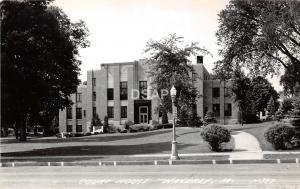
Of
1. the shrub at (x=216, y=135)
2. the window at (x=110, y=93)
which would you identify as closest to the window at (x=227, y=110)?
the window at (x=110, y=93)

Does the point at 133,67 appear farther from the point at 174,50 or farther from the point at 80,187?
the point at 80,187

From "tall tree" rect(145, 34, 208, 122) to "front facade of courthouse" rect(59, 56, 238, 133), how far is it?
29.4ft

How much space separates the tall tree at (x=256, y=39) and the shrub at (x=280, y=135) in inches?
Answer: 312

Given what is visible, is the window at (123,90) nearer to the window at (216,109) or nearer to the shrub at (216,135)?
the window at (216,109)

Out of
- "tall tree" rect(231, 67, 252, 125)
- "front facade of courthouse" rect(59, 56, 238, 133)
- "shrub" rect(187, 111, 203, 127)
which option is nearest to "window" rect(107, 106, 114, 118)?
"front facade of courthouse" rect(59, 56, 238, 133)

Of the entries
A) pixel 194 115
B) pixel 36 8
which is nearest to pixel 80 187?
pixel 36 8

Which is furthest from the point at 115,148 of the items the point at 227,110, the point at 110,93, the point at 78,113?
the point at 78,113

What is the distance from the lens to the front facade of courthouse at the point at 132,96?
6969 centimetres

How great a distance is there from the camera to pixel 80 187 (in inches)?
516

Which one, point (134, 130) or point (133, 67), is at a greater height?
point (133, 67)

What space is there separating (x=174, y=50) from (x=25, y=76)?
32.0m

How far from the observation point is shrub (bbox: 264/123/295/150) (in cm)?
A: 2433

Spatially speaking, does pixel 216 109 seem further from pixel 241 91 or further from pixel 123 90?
pixel 123 90

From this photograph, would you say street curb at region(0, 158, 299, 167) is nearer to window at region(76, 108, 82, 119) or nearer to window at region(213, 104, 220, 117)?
window at region(213, 104, 220, 117)
